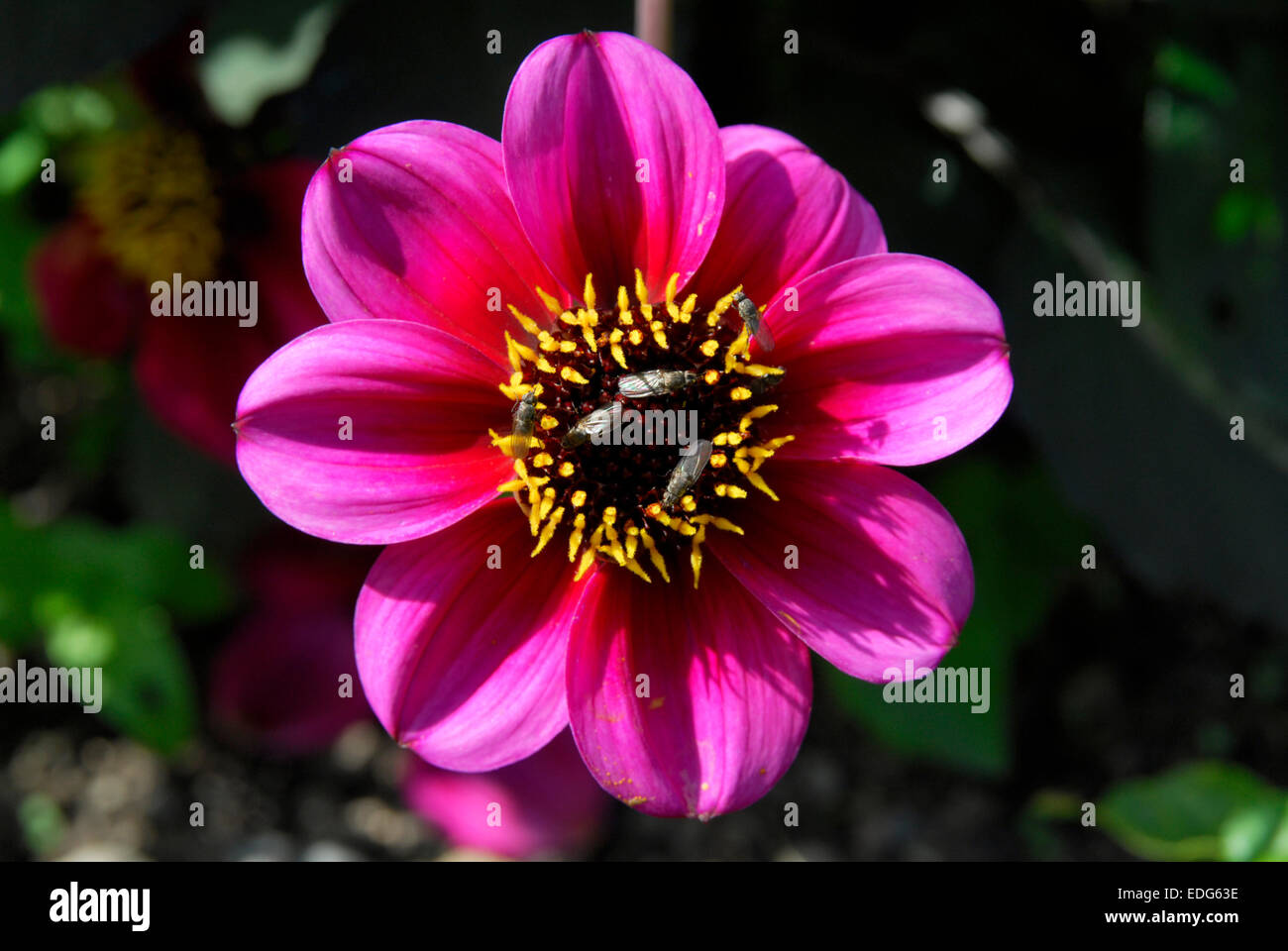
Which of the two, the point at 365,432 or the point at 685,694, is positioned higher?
the point at 365,432

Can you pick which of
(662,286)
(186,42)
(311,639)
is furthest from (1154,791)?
(186,42)

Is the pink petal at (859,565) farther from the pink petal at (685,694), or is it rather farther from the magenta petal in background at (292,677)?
the magenta petal in background at (292,677)

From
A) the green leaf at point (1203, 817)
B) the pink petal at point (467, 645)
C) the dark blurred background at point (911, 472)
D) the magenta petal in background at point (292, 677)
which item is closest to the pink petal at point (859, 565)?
the pink petal at point (467, 645)

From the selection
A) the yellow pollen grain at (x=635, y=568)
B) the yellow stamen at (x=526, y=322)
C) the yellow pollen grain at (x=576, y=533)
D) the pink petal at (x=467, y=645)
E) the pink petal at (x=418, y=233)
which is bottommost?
the pink petal at (x=467, y=645)

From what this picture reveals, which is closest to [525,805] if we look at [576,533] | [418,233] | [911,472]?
[911,472]

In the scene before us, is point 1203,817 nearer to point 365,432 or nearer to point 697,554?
point 697,554

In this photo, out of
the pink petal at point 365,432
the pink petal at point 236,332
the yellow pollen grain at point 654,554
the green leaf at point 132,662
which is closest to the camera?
the pink petal at point 365,432
